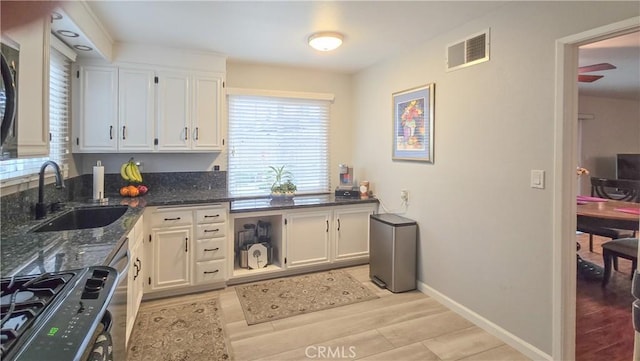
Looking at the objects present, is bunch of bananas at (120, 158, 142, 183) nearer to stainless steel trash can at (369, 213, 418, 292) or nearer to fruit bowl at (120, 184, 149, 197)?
fruit bowl at (120, 184, 149, 197)

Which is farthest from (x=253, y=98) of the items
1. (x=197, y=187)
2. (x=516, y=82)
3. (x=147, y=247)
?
(x=516, y=82)

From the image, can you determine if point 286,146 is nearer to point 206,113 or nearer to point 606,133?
point 206,113

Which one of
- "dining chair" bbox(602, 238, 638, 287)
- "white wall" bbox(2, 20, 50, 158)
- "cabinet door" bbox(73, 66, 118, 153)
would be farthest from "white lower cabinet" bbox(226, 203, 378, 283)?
"dining chair" bbox(602, 238, 638, 287)

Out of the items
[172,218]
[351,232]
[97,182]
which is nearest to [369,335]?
[351,232]

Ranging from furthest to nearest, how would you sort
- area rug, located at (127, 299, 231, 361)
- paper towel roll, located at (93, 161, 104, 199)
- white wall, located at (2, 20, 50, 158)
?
paper towel roll, located at (93, 161, 104, 199) < area rug, located at (127, 299, 231, 361) < white wall, located at (2, 20, 50, 158)

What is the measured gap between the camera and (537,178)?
7.08ft

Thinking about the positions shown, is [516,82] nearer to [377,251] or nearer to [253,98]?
[377,251]

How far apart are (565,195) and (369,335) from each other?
159 centimetres

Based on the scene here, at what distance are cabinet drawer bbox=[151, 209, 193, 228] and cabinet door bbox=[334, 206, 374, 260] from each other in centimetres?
154

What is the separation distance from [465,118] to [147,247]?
289 cm

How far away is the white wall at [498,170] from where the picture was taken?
2.11m

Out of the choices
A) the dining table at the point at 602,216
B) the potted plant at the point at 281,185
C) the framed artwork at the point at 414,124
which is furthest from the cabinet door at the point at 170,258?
the dining table at the point at 602,216

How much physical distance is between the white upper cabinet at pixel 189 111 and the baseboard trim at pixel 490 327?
257 centimetres

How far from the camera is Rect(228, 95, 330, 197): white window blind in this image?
13.1 feet
